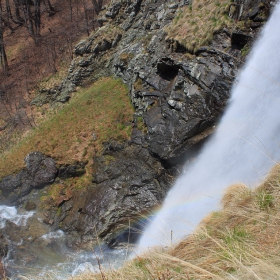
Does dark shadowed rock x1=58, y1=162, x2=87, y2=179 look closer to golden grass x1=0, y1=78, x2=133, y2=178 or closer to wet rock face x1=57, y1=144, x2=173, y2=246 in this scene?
golden grass x1=0, y1=78, x2=133, y2=178

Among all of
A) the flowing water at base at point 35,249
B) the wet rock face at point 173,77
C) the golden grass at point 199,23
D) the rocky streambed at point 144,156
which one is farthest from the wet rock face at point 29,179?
the golden grass at point 199,23

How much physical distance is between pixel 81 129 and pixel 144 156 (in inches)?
193

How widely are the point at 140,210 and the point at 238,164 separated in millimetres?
3972

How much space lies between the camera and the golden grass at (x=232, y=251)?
2.03 meters

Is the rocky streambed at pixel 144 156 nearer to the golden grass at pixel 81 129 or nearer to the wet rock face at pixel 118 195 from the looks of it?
the wet rock face at pixel 118 195

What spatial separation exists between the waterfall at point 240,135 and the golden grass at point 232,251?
3.88 meters

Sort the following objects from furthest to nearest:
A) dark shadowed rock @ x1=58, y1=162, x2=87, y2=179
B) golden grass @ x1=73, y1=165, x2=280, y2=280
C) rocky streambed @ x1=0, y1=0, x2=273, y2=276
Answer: dark shadowed rock @ x1=58, y1=162, x2=87, y2=179 → rocky streambed @ x1=0, y1=0, x2=273, y2=276 → golden grass @ x1=73, y1=165, x2=280, y2=280

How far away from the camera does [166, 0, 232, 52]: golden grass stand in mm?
11117

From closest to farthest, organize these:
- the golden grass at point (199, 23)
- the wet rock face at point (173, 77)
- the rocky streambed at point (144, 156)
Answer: the rocky streambed at point (144, 156), the wet rock face at point (173, 77), the golden grass at point (199, 23)

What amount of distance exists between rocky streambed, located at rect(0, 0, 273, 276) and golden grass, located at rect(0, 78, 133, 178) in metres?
0.62

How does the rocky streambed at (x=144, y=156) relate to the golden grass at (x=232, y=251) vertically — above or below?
below

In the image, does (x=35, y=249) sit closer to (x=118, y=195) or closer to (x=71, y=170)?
(x=118, y=195)

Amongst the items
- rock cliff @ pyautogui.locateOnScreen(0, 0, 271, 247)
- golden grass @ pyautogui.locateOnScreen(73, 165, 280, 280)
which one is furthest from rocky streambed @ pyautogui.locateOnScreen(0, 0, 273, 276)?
golden grass @ pyautogui.locateOnScreen(73, 165, 280, 280)

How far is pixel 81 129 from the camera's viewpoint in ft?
48.1
